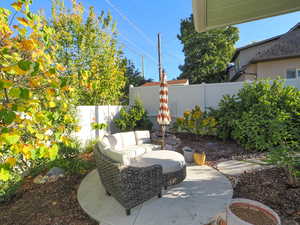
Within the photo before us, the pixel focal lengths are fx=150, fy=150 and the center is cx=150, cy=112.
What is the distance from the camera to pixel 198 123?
6379 millimetres

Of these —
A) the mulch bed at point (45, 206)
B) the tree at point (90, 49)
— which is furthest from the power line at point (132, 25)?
the mulch bed at point (45, 206)

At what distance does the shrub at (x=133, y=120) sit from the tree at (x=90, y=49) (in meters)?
1.02

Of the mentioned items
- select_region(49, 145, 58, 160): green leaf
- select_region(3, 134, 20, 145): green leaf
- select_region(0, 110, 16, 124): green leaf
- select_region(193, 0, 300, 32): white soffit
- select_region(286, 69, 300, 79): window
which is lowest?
select_region(49, 145, 58, 160): green leaf

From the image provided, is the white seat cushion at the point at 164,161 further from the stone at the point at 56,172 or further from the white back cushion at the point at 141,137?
the stone at the point at 56,172

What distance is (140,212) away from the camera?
229 cm

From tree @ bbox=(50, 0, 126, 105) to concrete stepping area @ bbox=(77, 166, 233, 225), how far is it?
4.09m

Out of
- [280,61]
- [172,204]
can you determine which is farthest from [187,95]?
[280,61]

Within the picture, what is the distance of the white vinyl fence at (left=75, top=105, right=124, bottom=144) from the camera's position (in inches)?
216

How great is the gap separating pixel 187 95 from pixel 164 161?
5266 millimetres

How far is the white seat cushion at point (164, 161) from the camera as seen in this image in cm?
285

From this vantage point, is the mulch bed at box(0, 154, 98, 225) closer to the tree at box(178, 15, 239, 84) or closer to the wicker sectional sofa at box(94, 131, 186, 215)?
the wicker sectional sofa at box(94, 131, 186, 215)

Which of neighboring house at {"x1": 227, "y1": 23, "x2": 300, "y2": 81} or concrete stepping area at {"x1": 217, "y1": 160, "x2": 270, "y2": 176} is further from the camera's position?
neighboring house at {"x1": 227, "y1": 23, "x2": 300, "y2": 81}

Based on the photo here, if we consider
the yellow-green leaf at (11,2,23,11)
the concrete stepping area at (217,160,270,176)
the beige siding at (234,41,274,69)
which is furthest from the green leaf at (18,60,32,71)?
the beige siding at (234,41,274,69)

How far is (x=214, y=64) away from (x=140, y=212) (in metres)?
17.9
